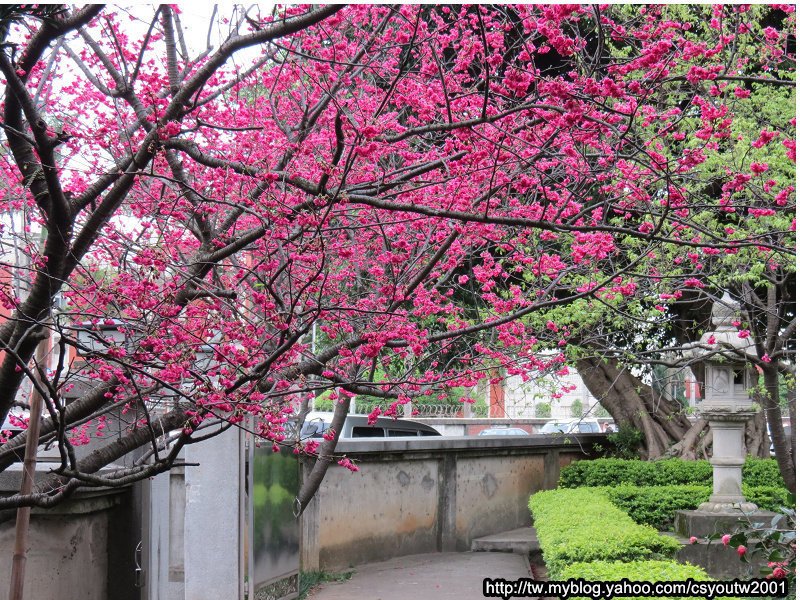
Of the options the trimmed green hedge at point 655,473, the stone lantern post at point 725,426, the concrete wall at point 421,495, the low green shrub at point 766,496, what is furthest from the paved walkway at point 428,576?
the low green shrub at point 766,496

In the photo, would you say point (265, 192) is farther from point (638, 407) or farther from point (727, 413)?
point (638, 407)

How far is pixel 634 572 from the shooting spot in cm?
650

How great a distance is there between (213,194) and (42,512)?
97.5 inches

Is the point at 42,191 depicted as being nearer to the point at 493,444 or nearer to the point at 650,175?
the point at 650,175

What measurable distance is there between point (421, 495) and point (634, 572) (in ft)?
21.1

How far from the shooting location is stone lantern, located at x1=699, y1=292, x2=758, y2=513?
35.6ft

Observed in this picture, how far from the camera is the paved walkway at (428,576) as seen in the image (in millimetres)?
9664

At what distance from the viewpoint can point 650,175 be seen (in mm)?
6500

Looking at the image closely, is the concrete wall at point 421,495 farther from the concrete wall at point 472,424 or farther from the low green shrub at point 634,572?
the concrete wall at point 472,424

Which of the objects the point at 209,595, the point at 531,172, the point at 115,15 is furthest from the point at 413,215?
the point at 209,595

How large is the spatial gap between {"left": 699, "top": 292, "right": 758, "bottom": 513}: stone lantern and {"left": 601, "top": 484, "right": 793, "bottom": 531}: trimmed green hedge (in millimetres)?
1176

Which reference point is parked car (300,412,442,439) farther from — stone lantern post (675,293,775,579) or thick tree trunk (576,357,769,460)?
stone lantern post (675,293,775,579)

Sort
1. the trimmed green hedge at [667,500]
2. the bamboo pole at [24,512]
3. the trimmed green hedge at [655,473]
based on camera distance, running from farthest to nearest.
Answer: the trimmed green hedge at [655,473] → the trimmed green hedge at [667,500] → the bamboo pole at [24,512]

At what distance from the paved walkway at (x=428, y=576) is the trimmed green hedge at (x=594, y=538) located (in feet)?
3.32
